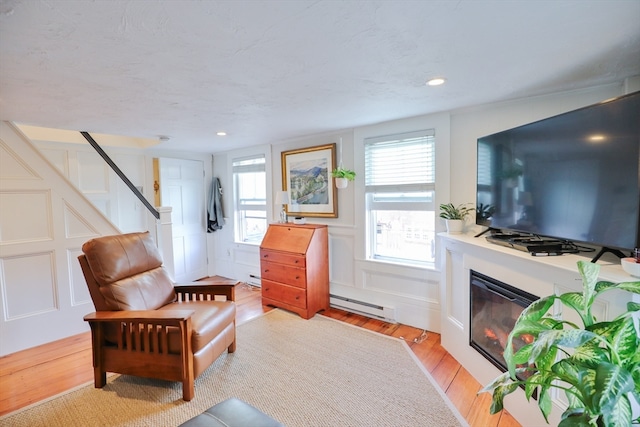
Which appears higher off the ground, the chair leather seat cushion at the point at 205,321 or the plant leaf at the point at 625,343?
the plant leaf at the point at 625,343

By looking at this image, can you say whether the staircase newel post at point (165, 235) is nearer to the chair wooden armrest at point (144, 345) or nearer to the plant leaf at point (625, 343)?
the chair wooden armrest at point (144, 345)

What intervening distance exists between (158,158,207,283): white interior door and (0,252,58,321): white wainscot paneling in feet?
5.13

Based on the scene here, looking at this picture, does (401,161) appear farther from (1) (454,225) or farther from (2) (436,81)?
(2) (436,81)

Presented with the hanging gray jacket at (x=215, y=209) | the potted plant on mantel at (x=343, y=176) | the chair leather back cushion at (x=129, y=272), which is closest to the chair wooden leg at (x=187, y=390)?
the chair leather back cushion at (x=129, y=272)

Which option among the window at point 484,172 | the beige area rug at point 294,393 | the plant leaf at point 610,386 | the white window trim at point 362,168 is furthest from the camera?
the white window trim at point 362,168

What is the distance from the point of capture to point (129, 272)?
7.38 feet

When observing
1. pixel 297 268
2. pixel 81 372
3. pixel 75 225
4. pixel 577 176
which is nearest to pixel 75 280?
pixel 75 225

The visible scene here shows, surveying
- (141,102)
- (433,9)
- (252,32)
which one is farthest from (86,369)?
(433,9)

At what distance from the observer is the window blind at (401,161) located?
281cm

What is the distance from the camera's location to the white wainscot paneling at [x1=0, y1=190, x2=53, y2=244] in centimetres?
258

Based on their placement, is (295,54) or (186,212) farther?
(186,212)

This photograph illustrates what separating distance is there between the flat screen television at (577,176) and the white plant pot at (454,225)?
41 centimetres

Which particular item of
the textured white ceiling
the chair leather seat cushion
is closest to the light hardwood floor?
the chair leather seat cushion

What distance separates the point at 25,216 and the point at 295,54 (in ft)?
9.68
